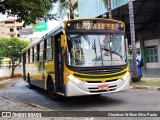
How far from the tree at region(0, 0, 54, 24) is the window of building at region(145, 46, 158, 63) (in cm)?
2500

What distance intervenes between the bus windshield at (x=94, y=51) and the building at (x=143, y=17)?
15514 mm

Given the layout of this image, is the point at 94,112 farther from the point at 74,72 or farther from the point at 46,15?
the point at 46,15

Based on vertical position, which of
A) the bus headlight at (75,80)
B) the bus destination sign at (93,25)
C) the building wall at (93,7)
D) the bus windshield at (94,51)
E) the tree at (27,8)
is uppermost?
the building wall at (93,7)

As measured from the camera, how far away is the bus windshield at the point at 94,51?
10.9m

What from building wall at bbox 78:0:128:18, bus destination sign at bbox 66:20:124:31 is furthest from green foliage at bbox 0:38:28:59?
bus destination sign at bbox 66:20:124:31

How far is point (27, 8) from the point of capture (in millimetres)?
10000

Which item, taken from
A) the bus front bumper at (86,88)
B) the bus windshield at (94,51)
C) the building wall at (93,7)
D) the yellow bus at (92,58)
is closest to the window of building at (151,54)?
the building wall at (93,7)

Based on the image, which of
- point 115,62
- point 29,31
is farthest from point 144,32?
point 29,31

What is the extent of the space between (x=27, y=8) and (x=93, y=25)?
8.30 feet

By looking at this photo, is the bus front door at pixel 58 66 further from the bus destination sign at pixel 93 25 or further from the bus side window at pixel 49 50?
the bus destination sign at pixel 93 25

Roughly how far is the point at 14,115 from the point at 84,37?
11.5 ft

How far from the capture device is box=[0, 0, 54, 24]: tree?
9.86 m

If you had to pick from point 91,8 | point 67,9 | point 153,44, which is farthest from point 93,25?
point 67,9

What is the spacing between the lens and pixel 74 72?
35.3 ft
